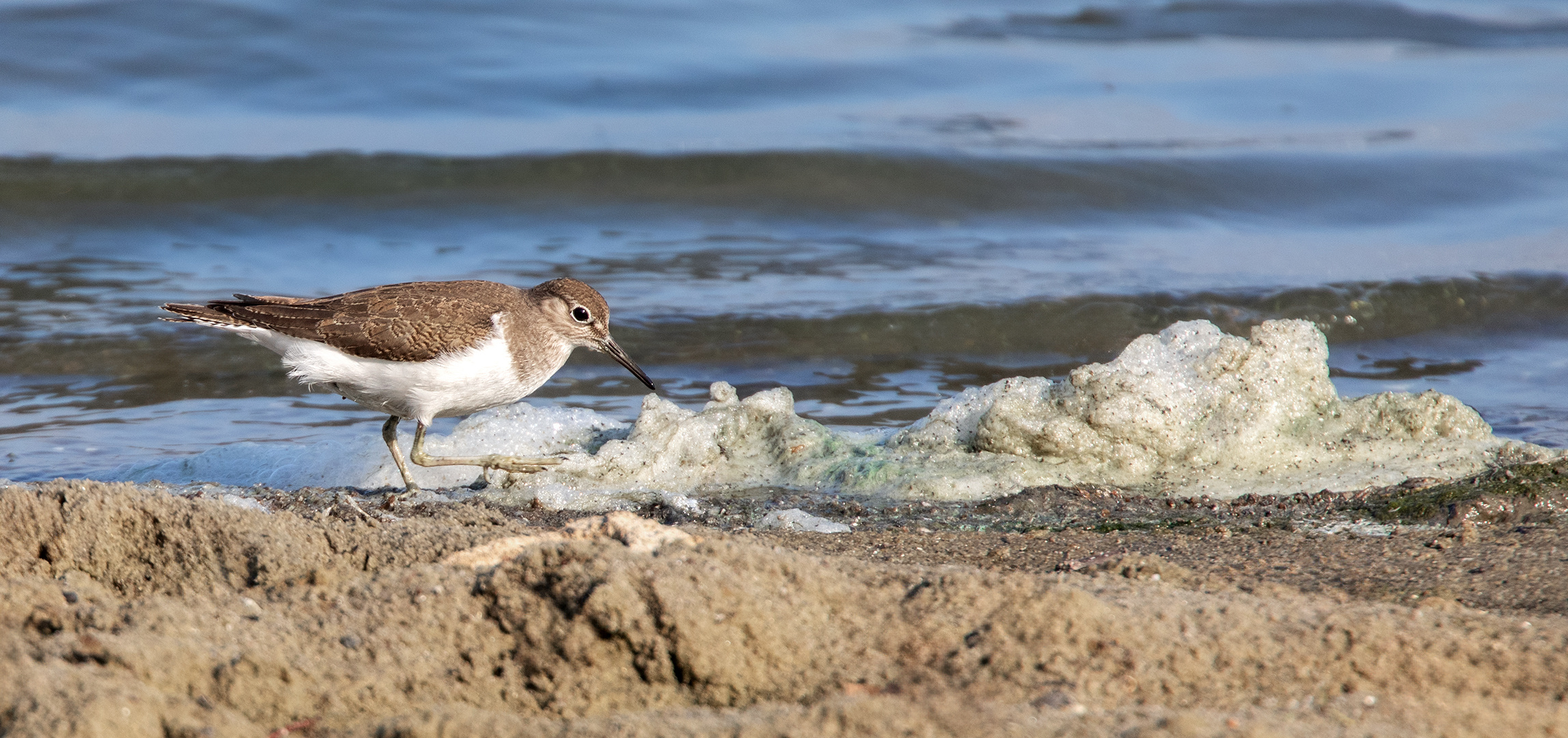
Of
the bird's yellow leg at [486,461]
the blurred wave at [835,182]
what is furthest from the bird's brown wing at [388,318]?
the blurred wave at [835,182]

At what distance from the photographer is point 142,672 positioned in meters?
2.22

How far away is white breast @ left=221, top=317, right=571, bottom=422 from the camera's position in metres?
4.75

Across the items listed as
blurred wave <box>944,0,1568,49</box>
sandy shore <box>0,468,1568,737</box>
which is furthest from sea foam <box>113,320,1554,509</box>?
blurred wave <box>944,0,1568,49</box>

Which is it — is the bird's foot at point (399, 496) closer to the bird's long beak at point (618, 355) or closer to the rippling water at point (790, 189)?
the bird's long beak at point (618, 355)

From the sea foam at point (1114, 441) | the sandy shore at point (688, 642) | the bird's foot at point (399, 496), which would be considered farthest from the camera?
the sea foam at point (1114, 441)

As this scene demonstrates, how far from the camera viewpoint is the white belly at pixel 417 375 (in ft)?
15.6

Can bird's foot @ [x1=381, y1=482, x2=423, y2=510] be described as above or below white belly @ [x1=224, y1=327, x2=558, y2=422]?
below

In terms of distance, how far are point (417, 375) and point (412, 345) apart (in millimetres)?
112

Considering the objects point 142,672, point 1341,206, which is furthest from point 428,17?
point 142,672

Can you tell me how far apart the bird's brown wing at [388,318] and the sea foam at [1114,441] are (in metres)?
0.54

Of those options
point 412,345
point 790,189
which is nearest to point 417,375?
point 412,345

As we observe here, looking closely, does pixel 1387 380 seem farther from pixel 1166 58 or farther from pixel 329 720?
pixel 1166 58

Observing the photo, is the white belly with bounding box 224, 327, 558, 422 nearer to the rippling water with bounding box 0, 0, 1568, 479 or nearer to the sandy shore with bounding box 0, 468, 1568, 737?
the rippling water with bounding box 0, 0, 1568, 479

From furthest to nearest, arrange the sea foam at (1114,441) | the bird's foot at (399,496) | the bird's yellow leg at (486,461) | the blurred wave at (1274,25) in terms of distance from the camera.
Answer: the blurred wave at (1274,25), the bird's yellow leg at (486,461), the sea foam at (1114,441), the bird's foot at (399,496)
